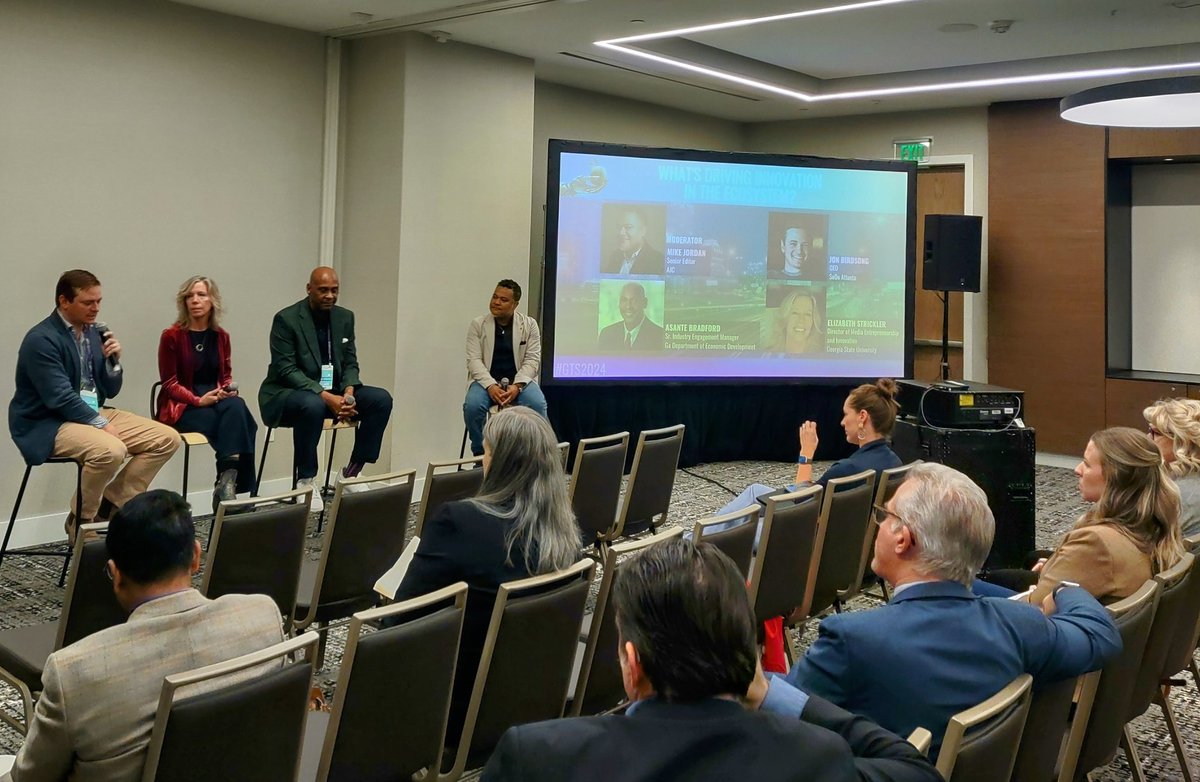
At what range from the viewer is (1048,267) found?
8578 mm

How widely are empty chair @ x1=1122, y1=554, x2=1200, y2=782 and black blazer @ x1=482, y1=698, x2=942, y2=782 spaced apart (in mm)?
1409

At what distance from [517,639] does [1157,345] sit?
25.9ft

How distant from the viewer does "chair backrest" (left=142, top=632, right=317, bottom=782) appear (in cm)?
165

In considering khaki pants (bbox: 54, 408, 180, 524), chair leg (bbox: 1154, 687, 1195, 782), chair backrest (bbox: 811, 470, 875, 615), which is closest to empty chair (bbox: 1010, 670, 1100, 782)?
chair leg (bbox: 1154, 687, 1195, 782)

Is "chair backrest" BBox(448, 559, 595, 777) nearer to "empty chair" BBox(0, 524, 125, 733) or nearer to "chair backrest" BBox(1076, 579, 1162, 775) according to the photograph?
"empty chair" BBox(0, 524, 125, 733)

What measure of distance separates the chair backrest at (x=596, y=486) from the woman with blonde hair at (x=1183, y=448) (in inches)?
76.3

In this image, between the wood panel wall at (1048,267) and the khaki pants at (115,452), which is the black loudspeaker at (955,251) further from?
the khaki pants at (115,452)

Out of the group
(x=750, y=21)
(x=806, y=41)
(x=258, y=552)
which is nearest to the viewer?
(x=258, y=552)

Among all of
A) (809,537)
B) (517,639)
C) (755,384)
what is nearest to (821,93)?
(755,384)

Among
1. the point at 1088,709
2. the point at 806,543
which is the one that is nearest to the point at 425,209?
the point at 806,543

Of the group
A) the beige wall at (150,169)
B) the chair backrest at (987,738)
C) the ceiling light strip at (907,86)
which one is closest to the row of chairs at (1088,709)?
the chair backrest at (987,738)

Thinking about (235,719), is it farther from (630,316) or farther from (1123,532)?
(630,316)

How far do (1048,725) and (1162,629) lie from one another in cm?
77

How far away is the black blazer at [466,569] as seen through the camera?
96.4 inches
